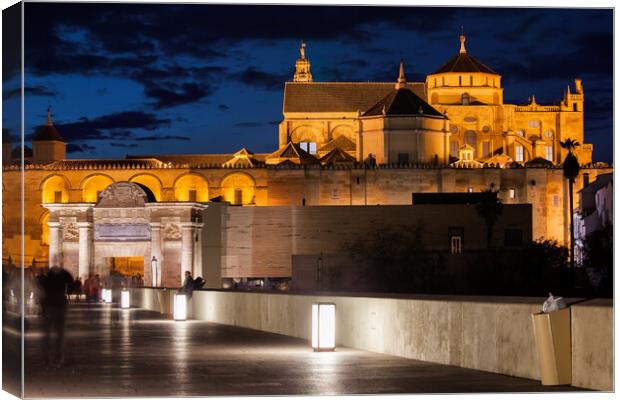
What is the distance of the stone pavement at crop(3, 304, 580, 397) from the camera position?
908 cm

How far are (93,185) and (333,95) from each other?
21.9 m

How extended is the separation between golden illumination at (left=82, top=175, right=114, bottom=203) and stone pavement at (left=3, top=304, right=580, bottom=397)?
193 feet

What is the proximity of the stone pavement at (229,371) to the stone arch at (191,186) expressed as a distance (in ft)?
192

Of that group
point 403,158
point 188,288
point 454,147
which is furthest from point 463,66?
point 188,288

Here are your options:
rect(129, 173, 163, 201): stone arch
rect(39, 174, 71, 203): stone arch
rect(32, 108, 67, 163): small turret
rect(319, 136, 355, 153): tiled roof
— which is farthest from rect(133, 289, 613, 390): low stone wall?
rect(32, 108, 67, 163): small turret

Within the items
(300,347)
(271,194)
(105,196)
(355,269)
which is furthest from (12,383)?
(271,194)

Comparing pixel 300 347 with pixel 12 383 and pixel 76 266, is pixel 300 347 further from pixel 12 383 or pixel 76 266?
pixel 76 266

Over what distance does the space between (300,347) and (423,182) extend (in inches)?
2291

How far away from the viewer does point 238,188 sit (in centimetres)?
7269

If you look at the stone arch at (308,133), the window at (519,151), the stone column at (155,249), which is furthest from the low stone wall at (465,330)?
the window at (519,151)

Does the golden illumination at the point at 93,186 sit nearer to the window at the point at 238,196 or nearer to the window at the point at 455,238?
the window at the point at 238,196

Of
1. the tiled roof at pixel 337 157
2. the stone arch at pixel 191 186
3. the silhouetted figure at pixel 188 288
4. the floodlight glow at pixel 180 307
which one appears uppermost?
the tiled roof at pixel 337 157

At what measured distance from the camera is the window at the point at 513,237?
59938 mm

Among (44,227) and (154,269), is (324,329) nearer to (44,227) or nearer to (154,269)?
(154,269)
